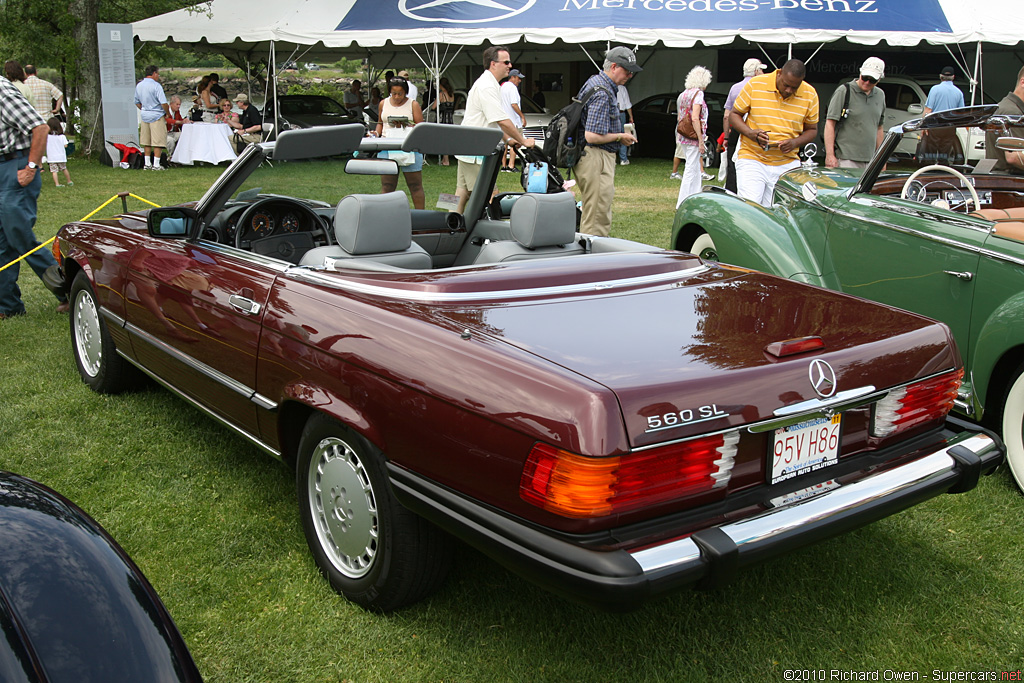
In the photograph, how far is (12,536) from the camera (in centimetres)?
172

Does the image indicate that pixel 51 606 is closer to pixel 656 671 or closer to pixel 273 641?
pixel 273 641

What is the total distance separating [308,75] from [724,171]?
4835 centimetres

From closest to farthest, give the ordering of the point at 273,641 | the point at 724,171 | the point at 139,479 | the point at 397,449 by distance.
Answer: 1. the point at 397,449
2. the point at 273,641
3. the point at 139,479
4. the point at 724,171

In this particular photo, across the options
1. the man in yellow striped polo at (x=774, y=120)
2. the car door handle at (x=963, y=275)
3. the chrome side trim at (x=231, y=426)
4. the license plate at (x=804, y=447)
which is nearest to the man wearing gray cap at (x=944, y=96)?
the man in yellow striped polo at (x=774, y=120)

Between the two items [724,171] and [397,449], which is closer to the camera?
[397,449]

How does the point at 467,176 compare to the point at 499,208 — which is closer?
the point at 467,176

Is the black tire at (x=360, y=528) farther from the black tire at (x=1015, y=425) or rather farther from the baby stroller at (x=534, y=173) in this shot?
the baby stroller at (x=534, y=173)

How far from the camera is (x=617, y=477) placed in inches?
80.2

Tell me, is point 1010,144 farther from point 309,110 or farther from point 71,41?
point 71,41

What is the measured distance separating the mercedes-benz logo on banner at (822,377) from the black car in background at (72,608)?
1.66 metres

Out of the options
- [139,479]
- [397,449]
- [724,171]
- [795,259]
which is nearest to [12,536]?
[397,449]

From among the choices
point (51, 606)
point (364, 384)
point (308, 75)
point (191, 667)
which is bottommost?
point (191, 667)

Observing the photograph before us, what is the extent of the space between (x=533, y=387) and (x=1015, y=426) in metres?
2.64

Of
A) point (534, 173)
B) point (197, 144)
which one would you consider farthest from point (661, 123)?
point (534, 173)
